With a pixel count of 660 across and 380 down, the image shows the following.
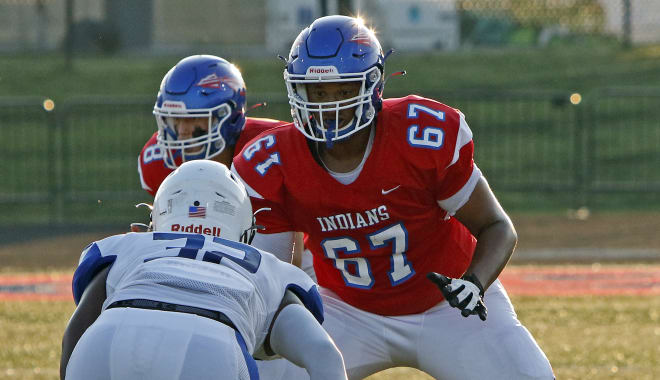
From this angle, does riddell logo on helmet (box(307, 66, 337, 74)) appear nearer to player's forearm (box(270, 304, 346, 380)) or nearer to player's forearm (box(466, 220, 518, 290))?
player's forearm (box(466, 220, 518, 290))

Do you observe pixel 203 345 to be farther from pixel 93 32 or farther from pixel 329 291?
pixel 93 32

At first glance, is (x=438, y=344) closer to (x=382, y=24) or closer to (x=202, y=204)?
(x=202, y=204)

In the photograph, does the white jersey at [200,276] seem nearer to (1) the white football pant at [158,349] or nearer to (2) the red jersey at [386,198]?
(1) the white football pant at [158,349]

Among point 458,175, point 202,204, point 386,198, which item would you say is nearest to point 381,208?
point 386,198

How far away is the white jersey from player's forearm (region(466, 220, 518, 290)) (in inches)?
39.0

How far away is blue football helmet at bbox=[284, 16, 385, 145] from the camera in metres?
4.27

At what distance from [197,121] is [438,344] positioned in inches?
62.6

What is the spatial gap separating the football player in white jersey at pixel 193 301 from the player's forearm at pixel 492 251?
957mm

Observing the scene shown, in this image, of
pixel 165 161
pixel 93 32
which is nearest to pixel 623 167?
pixel 165 161

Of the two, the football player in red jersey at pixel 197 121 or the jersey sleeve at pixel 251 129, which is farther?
the jersey sleeve at pixel 251 129

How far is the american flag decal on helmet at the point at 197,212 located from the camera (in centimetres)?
331

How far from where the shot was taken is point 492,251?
4.27 meters

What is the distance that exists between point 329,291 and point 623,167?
9442 mm

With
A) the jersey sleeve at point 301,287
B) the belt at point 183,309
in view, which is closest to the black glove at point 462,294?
the jersey sleeve at point 301,287
